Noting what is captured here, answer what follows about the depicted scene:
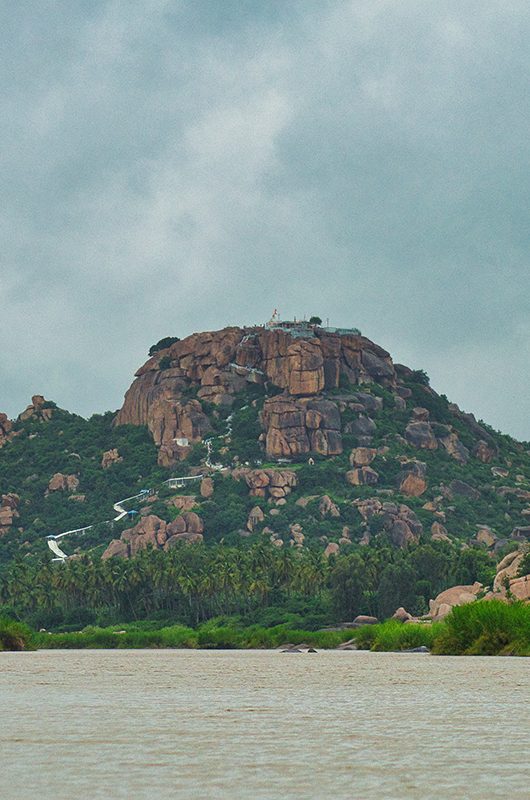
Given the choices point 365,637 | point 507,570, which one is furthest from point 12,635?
point 507,570

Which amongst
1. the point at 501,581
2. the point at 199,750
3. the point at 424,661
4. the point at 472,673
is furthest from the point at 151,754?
the point at 501,581

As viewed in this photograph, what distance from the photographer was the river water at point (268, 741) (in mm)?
12977

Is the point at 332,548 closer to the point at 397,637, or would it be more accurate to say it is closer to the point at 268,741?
the point at 397,637

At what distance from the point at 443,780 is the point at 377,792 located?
1.17 metres

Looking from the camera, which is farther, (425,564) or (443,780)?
(425,564)

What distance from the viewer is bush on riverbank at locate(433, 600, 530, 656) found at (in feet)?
170

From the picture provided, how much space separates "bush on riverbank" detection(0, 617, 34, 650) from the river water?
1846 inches

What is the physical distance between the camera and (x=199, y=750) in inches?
649

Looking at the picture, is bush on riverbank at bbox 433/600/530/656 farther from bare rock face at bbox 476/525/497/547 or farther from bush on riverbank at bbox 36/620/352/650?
bare rock face at bbox 476/525/497/547

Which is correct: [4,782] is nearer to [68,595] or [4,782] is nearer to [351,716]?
[351,716]

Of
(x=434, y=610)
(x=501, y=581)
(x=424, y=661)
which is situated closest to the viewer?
(x=424, y=661)

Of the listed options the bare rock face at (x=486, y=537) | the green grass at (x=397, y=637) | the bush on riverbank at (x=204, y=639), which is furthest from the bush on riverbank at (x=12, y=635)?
the bare rock face at (x=486, y=537)

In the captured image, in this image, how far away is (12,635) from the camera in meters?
80.3

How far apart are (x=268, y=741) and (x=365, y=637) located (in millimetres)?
64196
